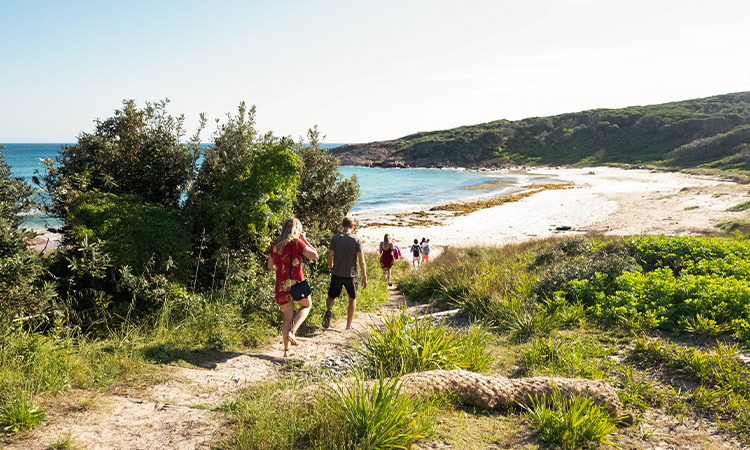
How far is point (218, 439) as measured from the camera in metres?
3.19

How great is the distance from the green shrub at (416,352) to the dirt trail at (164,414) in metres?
0.81

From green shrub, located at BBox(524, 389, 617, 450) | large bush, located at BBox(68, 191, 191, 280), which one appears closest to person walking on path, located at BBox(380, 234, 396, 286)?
large bush, located at BBox(68, 191, 191, 280)

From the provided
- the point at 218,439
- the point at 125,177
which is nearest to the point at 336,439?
the point at 218,439

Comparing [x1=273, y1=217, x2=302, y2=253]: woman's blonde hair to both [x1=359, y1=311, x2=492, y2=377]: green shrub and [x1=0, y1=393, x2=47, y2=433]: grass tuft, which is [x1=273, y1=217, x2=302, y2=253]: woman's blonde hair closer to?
[x1=359, y1=311, x2=492, y2=377]: green shrub

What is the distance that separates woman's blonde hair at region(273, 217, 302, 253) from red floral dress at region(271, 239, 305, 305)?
0.05 metres

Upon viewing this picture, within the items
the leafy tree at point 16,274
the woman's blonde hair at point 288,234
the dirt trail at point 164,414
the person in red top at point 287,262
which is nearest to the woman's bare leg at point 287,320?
the person in red top at point 287,262

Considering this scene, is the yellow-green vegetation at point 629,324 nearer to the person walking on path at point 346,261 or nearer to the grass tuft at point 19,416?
the person walking on path at point 346,261

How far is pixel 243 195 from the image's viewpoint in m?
6.95

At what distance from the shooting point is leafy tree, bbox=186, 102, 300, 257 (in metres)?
6.81

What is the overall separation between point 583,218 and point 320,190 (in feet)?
72.5

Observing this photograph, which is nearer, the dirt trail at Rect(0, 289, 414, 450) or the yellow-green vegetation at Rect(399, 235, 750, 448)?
the dirt trail at Rect(0, 289, 414, 450)

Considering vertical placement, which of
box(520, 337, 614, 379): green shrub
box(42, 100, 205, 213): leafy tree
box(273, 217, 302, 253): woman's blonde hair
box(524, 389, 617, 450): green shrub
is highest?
box(42, 100, 205, 213): leafy tree

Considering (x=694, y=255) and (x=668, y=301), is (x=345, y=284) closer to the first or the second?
(x=668, y=301)

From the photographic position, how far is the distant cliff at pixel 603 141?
65.4 meters
